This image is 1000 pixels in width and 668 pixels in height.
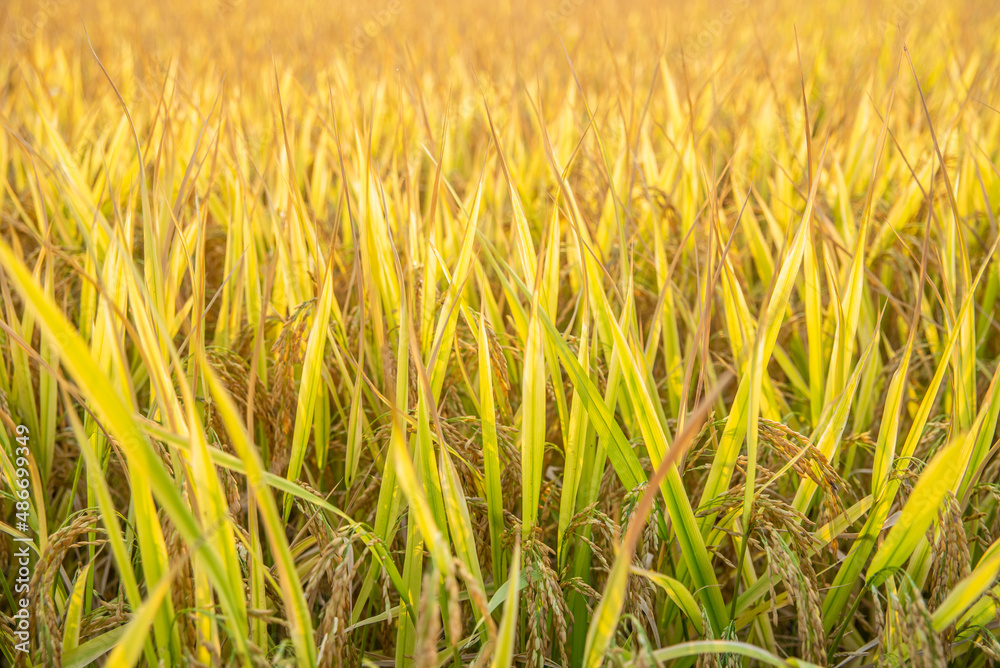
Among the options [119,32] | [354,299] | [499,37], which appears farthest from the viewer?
[119,32]

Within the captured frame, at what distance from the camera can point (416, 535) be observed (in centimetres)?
72

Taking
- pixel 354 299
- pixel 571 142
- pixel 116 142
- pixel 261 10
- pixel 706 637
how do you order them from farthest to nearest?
pixel 261 10 → pixel 571 142 → pixel 116 142 → pixel 354 299 → pixel 706 637

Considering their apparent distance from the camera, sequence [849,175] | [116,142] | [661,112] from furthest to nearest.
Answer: [661,112]
[849,175]
[116,142]

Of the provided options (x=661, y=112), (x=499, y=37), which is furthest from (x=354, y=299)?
(x=499, y=37)

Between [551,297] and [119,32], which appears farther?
[119,32]

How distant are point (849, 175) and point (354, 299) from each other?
1.28m

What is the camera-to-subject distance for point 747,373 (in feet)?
2.43

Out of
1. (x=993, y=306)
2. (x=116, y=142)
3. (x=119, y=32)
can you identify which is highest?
(x=119, y=32)

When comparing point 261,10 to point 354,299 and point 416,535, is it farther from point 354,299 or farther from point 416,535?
point 416,535

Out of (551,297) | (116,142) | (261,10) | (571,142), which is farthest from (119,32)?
(551,297)

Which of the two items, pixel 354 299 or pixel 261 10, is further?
pixel 261 10

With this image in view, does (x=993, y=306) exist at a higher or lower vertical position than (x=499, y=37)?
lower

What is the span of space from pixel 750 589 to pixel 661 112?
5.68 feet

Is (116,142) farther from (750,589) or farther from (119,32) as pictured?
(119,32)
